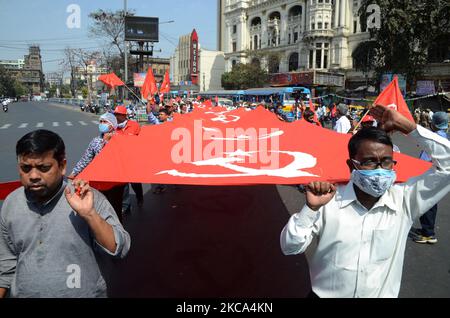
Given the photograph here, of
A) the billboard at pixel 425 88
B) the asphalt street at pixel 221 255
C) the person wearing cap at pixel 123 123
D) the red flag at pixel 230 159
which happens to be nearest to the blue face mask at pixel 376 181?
the red flag at pixel 230 159

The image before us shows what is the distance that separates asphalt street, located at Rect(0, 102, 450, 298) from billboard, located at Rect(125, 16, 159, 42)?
38.6 meters

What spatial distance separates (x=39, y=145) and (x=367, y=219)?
1.84 m

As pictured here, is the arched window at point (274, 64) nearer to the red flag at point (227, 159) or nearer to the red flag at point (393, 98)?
the red flag at point (393, 98)

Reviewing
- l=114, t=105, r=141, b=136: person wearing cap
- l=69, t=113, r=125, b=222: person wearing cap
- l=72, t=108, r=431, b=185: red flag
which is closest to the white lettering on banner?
l=72, t=108, r=431, b=185: red flag

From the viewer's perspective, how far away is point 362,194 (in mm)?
2023

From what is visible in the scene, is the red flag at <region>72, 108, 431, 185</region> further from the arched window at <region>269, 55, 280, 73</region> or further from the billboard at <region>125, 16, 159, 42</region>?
the arched window at <region>269, 55, 280, 73</region>

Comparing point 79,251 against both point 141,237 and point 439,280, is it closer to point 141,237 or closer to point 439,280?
point 141,237

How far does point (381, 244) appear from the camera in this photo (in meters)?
1.89

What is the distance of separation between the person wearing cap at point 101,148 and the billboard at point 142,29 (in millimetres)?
39550

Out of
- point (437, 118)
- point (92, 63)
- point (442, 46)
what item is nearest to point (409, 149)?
point (437, 118)

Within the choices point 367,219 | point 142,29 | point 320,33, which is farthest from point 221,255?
point 320,33

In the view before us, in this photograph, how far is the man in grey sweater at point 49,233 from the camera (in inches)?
74.9

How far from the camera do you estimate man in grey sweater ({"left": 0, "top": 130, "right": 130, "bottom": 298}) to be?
74.9 inches

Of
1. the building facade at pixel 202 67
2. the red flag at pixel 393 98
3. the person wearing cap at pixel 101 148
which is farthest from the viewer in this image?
the building facade at pixel 202 67
